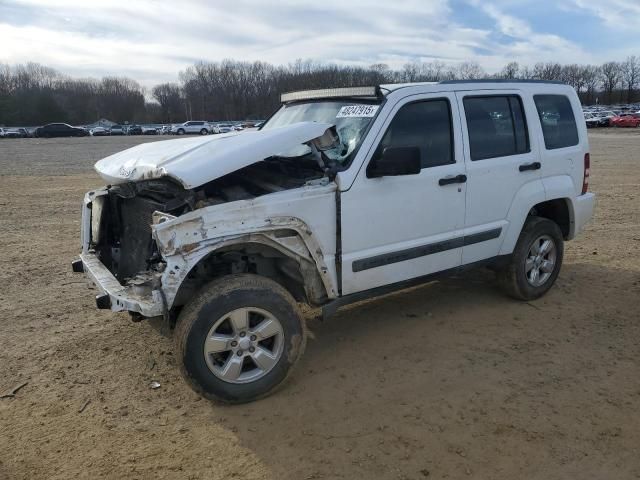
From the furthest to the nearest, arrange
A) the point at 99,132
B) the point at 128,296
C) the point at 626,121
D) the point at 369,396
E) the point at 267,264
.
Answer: the point at 99,132 → the point at 626,121 → the point at 267,264 → the point at 369,396 → the point at 128,296

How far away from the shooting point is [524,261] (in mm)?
5246

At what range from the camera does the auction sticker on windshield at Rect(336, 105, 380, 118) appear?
4227 millimetres

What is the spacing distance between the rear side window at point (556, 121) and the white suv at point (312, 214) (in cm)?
2

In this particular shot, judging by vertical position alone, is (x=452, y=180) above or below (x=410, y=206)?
above

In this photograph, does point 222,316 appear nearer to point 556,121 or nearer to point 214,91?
point 556,121

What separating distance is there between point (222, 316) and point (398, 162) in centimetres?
163

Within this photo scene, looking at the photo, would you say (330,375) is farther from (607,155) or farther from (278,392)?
(607,155)

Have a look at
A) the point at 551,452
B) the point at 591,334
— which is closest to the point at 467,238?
the point at 591,334

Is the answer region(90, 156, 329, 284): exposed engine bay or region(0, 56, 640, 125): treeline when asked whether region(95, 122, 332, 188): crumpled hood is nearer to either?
region(90, 156, 329, 284): exposed engine bay

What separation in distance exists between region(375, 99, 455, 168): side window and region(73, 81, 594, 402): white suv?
0.04 ft

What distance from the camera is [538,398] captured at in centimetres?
367

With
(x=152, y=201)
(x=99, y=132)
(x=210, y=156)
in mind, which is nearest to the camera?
(x=210, y=156)

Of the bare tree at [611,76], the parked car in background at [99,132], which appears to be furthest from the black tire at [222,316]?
the bare tree at [611,76]

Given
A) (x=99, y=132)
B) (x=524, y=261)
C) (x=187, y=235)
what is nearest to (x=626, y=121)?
(x=524, y=261)
